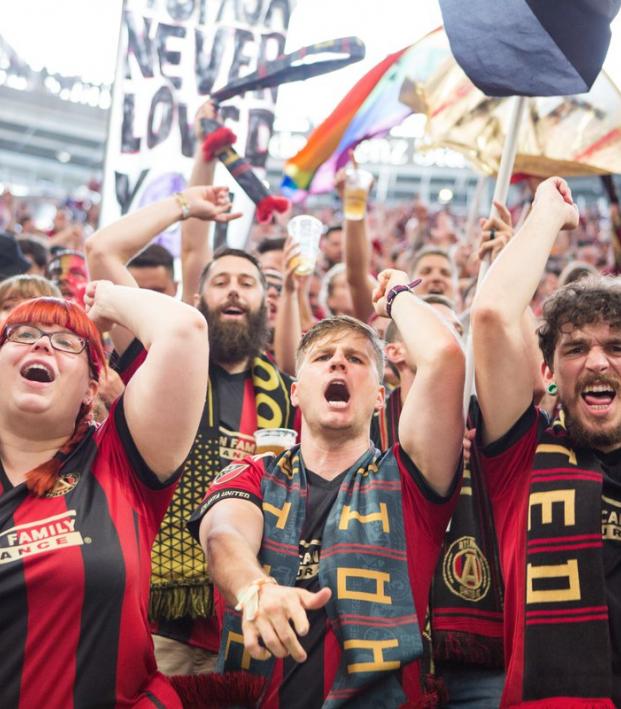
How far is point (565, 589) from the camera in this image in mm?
2242

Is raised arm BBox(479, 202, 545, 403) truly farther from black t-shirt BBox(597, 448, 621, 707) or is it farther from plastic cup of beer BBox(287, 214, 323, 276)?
plastic cup of beer BBox(287, 214, 323, 276)

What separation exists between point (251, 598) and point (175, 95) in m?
3.87

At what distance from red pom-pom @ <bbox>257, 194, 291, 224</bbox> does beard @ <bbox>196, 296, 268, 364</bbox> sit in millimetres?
481

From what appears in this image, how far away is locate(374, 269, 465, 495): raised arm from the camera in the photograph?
7.77ft

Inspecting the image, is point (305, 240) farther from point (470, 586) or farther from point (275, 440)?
point (470, 586)

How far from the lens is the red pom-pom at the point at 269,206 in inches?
158

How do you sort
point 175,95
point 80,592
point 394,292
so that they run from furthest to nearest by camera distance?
point 175,95, point 394,292, point 80,592

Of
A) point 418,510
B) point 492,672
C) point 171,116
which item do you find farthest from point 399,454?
point 171,116

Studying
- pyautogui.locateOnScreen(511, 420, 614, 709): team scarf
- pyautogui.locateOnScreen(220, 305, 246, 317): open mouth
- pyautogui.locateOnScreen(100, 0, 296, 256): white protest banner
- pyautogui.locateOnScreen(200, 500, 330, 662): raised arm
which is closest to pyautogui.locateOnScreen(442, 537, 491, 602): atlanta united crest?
pyautogui.locateOnScreen(511, 420, 614, 709): team scarf

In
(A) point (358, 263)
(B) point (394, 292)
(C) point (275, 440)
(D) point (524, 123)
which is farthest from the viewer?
(A) point (358, 263)

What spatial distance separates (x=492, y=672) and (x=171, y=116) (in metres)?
3.57

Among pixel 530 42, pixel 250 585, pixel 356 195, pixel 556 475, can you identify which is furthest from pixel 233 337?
pixel 250 585

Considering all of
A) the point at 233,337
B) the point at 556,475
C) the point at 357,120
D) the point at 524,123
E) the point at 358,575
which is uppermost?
the point at 357,120

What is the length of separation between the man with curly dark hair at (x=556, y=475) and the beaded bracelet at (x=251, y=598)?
675 millimetres
